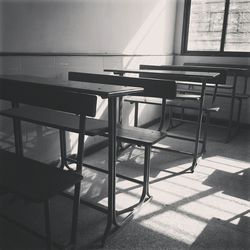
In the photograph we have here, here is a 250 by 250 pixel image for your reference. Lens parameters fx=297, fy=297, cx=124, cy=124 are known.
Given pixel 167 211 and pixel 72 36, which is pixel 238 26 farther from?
pixel 167 211

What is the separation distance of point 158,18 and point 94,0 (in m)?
1.58

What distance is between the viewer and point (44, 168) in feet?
4.66

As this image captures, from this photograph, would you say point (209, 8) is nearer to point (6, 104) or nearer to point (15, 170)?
point (6, 104)

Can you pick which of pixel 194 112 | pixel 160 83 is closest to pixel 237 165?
pixel 160 83

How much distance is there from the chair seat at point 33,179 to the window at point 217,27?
368 centimetres

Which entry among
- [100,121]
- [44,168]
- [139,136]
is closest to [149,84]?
[139,136]

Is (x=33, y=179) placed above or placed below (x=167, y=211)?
above

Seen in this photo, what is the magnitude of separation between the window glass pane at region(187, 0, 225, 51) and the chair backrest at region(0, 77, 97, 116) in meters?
3.56

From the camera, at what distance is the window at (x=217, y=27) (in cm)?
423

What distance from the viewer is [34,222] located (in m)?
1.79

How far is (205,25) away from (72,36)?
8.82 feet

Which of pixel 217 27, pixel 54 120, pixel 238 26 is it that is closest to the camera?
pixel 54 120

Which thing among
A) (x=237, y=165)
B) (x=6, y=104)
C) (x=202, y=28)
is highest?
(x=202, y=28)

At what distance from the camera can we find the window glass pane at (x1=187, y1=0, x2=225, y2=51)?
172 inches
